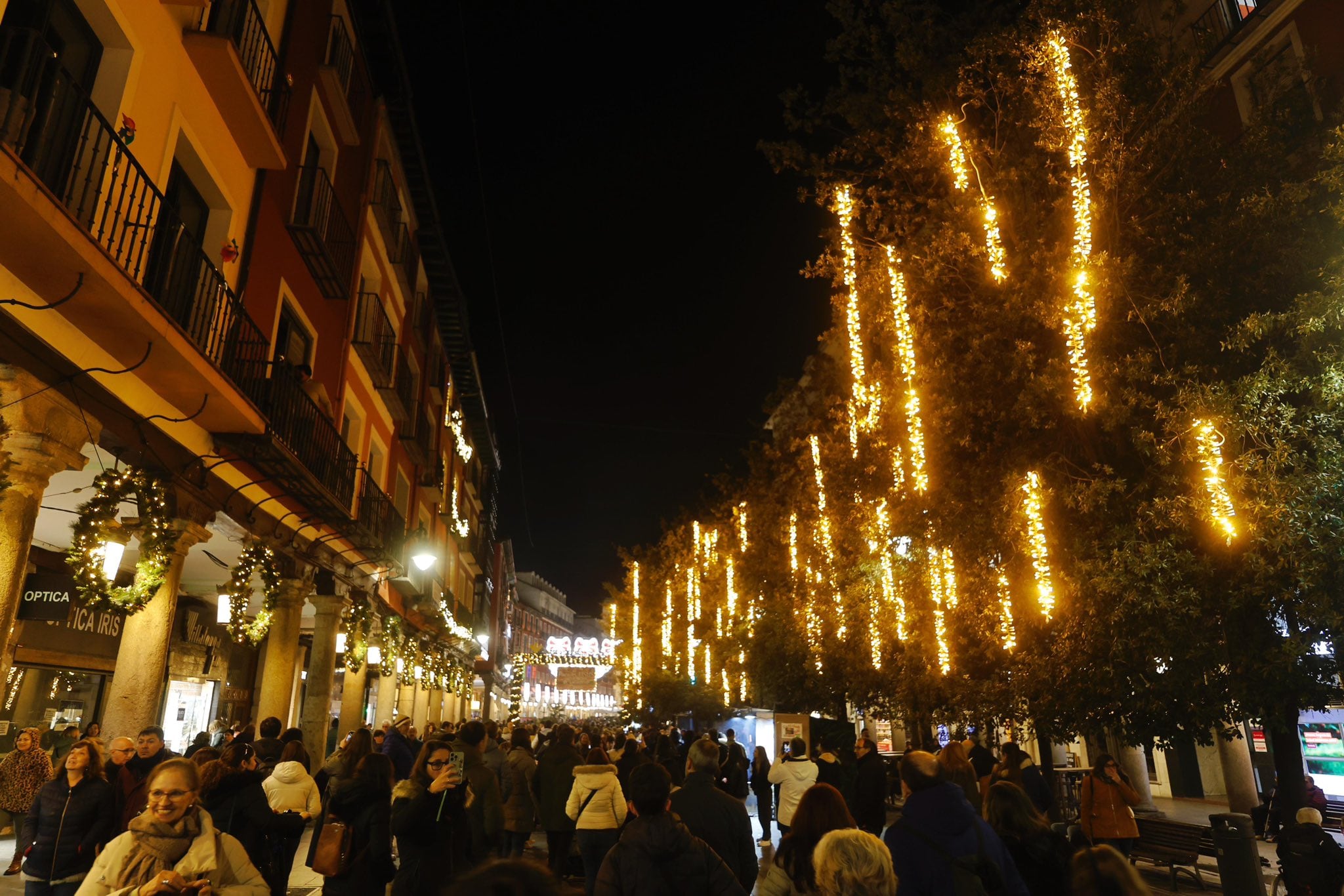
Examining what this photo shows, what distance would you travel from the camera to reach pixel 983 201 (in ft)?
45.9

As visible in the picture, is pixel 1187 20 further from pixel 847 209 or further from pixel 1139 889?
pixel 1139 889

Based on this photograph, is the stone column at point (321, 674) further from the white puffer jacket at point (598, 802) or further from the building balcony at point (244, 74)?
the white puffer jacket at point (598, 802)

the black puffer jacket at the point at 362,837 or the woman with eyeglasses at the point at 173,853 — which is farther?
the black puffer jacket at the point at 362,837

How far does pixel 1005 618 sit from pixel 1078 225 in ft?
19.3

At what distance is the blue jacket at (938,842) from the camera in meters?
4.35

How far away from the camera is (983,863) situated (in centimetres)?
438

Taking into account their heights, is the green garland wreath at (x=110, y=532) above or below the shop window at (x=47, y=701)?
above

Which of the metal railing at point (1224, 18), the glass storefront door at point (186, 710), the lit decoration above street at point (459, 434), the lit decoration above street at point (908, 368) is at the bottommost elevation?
the glass storefront door at point (186, 710)

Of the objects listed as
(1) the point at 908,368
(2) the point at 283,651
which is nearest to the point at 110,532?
(2) the point at 283,651

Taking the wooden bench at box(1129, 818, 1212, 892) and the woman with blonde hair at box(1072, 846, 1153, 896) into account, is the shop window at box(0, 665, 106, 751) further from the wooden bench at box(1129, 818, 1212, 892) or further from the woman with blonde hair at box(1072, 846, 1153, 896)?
the wooden bench at box(1129, 818, 1212, 892)

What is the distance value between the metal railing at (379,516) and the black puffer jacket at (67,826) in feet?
30.2

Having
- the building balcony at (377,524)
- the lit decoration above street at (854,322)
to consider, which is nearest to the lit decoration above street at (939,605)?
the lit decoration above street at (854,322)

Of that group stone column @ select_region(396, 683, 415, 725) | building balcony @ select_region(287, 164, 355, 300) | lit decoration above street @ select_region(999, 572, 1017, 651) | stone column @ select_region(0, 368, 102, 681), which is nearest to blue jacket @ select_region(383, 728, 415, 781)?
stone column @ select_region(0, 368, 102, 681)

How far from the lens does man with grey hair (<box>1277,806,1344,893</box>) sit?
7.44m
